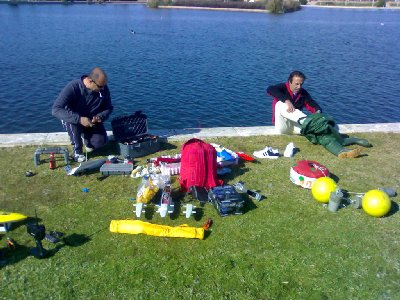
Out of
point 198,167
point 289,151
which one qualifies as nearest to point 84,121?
point 198,167

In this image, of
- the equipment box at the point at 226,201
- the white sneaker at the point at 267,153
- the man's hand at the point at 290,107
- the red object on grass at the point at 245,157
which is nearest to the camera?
the equipment box at the point at 226,201

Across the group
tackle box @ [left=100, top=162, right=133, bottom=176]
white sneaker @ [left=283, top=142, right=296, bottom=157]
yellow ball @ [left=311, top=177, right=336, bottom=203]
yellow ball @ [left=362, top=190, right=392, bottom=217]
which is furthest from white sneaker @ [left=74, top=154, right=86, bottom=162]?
yellow ball @ [left=362, top=190, right=392, bottom=217]

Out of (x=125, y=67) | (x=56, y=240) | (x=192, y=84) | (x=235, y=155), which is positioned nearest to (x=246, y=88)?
(x=192, y=84)

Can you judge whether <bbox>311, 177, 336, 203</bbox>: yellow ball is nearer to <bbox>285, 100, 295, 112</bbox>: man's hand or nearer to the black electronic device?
<bbox>285, 100, 295, 112</bbox>: man's hand

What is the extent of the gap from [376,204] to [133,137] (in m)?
5.30

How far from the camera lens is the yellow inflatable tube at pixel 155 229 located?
18.3 ft

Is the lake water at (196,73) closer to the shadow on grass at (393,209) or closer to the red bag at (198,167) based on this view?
the red bag at (198,167)

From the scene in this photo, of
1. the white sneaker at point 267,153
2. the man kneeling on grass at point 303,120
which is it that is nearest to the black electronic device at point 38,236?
the white sneaker at point 267,153

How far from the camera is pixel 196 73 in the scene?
77.4 ft

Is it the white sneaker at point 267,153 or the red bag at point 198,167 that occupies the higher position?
the red bag at point 198,167

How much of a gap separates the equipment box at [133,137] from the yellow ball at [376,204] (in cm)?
462

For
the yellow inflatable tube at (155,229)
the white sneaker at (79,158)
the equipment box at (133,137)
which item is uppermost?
the equipment box at (133,137)

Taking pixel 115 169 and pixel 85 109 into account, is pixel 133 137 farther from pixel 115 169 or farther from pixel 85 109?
pixel 115 169

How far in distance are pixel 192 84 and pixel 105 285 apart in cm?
1750
